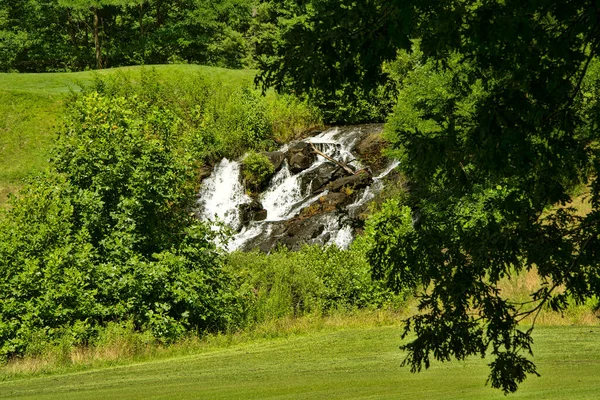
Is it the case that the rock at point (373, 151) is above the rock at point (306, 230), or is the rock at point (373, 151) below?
above

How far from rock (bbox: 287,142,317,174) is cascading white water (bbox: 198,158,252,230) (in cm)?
262

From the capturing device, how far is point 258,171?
38.9m

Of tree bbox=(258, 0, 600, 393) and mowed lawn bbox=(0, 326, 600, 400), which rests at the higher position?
tree bbox=(258, 0, 600, 393)

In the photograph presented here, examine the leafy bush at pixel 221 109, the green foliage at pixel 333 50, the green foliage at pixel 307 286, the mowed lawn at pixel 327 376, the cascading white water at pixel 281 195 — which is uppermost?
the leafy bush at pixel 221 109

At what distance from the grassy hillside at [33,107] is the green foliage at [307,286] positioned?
67.6ft

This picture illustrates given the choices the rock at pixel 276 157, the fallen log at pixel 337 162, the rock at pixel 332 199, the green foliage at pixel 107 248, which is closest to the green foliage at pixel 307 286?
the green foliage at pixel 107 248

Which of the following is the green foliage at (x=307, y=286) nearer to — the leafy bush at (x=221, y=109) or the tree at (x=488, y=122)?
the tree at (x=488, y=122)

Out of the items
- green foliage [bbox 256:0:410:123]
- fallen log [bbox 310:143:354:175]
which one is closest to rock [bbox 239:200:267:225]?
fallen log [bbox 310:143:354:175]

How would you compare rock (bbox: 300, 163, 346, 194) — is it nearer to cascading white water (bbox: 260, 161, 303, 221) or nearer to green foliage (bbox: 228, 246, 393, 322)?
cascading white water (bbox: 260, 161, 303, 221)

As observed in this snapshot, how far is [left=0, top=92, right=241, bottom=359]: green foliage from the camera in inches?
784

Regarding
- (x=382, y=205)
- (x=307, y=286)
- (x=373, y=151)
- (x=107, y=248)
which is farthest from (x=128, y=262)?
(x=373, y=151)

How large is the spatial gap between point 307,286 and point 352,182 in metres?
13.4

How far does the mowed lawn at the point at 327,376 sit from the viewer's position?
10812 millimetres

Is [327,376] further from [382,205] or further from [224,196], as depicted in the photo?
[224,196]
